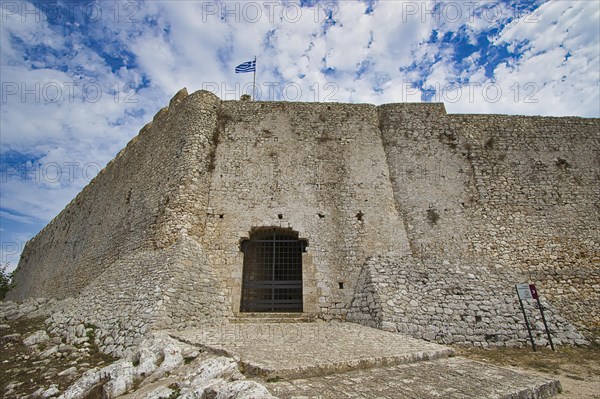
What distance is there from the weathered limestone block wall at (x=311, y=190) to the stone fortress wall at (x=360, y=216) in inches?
1.9

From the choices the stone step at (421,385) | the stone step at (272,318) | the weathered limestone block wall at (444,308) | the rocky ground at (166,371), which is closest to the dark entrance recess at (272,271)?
the stone step at (272,318)

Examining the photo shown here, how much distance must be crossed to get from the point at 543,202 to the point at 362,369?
36.9ft

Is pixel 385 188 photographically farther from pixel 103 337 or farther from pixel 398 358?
pixel 103 337

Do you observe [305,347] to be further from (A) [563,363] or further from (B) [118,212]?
(B) [118,212]

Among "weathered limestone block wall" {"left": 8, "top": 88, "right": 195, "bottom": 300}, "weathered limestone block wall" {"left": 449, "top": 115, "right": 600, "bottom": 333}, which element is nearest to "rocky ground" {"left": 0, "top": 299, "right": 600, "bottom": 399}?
"weathered limestone block wall" {"left": 449, "top": 115, "right": 600, "bottom": 333}

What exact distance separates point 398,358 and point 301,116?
33.9 feet

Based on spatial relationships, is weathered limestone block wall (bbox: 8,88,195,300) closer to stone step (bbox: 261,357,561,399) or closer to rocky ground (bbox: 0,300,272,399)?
Result: rocky ground (bbox: 0,300,272,399)

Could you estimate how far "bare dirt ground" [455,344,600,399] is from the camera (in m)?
4.89

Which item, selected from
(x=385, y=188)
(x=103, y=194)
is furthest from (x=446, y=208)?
(x=103, y=194)

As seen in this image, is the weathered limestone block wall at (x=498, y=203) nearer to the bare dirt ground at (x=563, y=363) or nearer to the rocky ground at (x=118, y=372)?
the bare dirt ground at (x=563, y=363)

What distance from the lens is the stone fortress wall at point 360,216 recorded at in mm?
8578

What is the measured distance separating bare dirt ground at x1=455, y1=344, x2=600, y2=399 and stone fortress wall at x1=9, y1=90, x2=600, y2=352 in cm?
53

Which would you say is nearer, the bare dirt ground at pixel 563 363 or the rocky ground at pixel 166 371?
the rocky ground at pixel 166 371

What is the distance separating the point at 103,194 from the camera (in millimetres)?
15742
